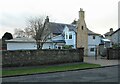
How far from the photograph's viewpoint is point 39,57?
26.3 metres

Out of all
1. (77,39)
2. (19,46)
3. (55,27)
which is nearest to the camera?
(19,46)

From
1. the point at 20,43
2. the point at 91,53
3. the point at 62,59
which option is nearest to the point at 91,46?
the point at 91,53

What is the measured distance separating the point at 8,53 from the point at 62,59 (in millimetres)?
7503

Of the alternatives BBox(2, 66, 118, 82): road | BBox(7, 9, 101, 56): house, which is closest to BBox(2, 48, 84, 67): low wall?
BBox(2, 66, 118, 82): road

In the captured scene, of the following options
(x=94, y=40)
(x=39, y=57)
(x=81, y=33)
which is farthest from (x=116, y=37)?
(x=39, y=57)

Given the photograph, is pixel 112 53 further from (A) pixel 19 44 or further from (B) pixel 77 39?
(A) pixel 19 44

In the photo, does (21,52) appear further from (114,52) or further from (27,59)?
(114,52)

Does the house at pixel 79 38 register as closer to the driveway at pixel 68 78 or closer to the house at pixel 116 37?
the house at pixel 116 37

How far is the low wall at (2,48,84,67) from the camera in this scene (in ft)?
79.7

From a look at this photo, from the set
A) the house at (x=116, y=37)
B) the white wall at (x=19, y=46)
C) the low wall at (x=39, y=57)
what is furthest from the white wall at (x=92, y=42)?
the low wall at (x=39, y=57)

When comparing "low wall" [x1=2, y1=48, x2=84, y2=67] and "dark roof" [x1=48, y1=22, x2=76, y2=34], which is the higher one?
"dark roof" [x1=48, y1=22, x2=76, y2=34]

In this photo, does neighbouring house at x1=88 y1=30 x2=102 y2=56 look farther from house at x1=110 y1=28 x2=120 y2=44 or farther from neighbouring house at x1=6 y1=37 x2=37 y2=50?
neighbouring house at x1=6 y1=37 x2=37 y2=50

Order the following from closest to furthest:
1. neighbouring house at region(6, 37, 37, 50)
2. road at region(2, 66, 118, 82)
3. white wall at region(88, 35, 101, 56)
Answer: road at region(2, 66, 118, 82) < neighbouring house at region(6, 37, 37, 50) < white wall at region(88, 35, 101, 56)

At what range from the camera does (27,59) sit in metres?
25.4
